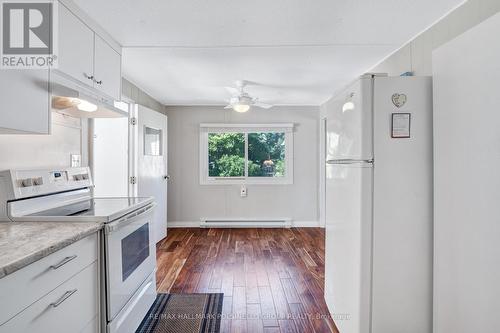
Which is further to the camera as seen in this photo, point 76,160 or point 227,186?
point 227,186

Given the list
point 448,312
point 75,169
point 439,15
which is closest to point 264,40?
point 439,15

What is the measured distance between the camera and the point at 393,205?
158 cm

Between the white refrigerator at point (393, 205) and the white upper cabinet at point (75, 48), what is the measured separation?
1.75 m

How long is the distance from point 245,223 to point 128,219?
3.30 metres

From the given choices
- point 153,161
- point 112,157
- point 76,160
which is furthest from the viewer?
point 153,161

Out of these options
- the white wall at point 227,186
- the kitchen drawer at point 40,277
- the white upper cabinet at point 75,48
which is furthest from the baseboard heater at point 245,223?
the kitchen drawer at point 40,277

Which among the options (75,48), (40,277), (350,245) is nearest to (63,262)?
(40,277)

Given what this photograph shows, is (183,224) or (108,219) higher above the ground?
(108,219)

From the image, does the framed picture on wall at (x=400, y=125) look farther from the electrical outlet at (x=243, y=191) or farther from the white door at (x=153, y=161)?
the electrical outlet at (x=243, y=191)

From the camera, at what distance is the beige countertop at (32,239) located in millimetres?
949

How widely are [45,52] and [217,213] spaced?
3741mm

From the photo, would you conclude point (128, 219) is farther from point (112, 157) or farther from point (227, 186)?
point (227, 186)

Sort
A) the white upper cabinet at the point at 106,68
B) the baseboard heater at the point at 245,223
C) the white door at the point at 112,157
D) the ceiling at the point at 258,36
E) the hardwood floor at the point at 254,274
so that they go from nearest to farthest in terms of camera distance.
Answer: the ceiling at the point at 258,36
the white upper cabinet at the point at 106,68
the hardwood floor at the point at 254,274
the white door at the point at 112,157
the baseboard heater at the point at 245,223

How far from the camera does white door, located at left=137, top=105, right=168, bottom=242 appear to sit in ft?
11.8
